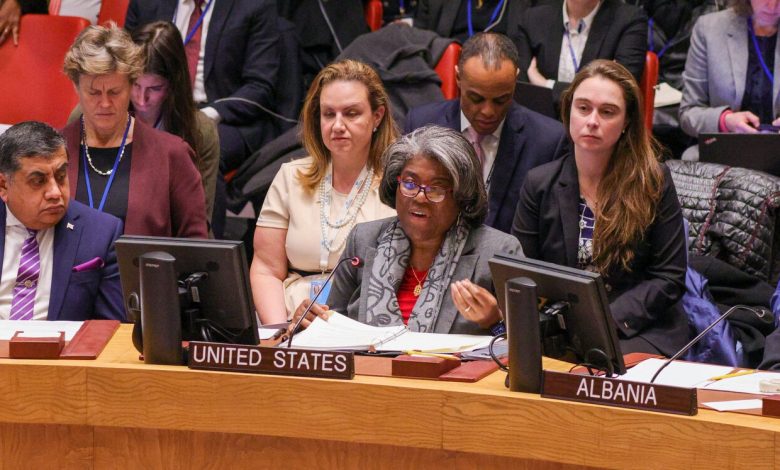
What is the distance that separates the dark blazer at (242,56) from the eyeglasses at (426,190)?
2014 millimetres

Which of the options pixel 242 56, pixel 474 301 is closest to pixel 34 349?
pixel 474 301

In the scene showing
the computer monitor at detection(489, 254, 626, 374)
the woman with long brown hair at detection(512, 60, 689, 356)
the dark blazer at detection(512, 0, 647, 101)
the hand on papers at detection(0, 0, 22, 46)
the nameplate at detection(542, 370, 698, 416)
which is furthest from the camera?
the hand on papers at detection(0, 0, 22, 46)

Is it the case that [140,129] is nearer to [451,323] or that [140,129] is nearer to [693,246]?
[451,323]

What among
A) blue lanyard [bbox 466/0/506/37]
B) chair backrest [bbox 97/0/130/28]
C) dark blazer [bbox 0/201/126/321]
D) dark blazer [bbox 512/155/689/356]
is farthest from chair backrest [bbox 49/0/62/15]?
dark blazer [bbox 512/155/689/356]

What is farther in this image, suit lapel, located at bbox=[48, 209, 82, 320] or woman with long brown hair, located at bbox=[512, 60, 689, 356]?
woman with long brown hair, located at bbox=[512, 60, 689, 356]

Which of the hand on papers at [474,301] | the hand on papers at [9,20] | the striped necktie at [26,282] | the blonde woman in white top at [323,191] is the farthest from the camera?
the hand on papers at [9,20]

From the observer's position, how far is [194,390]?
2.48m

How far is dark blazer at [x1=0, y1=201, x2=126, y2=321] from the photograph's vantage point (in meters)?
3.26

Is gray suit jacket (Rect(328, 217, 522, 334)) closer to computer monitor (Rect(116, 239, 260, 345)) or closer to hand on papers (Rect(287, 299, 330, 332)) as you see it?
hand on papers (Rect(287, 299, 330, 332))

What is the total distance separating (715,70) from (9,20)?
9.01ft

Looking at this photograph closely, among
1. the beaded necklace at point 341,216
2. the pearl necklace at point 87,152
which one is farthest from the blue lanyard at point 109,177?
the beaded necklace at point 341,216

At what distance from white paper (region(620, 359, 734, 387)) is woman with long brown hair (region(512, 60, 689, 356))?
0.74 metres

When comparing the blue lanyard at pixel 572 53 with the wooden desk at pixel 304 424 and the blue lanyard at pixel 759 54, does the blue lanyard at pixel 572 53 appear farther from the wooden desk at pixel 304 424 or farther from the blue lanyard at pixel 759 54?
the wooden desk at pixel 304 424

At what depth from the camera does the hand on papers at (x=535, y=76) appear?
4777 mm
